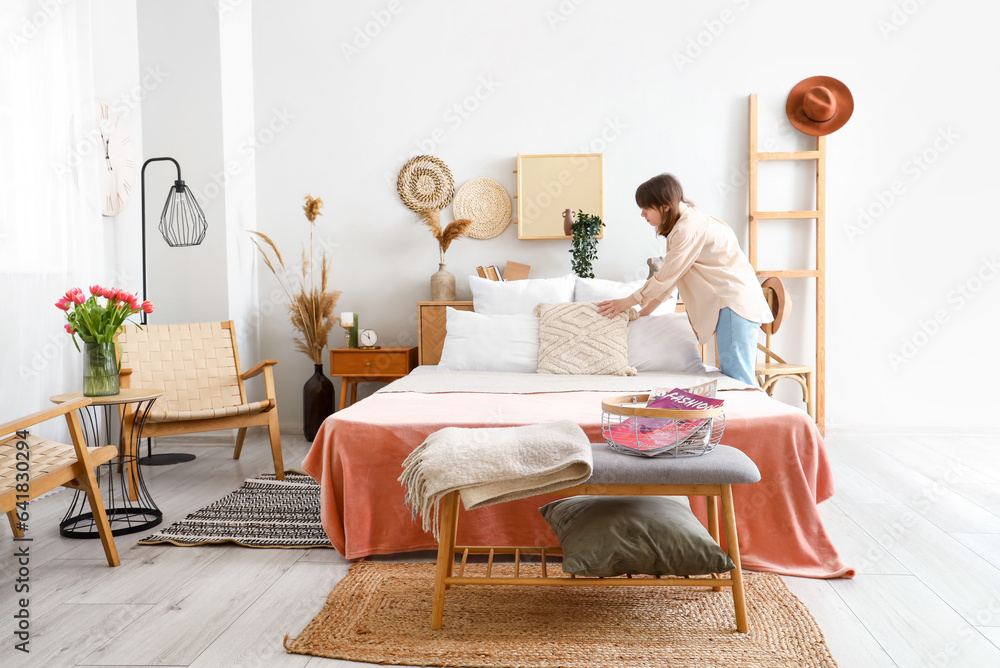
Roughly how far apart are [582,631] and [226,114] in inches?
144

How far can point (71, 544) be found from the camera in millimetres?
2533

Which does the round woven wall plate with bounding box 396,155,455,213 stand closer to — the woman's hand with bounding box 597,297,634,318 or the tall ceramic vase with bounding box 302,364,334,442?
the tall ceramic vase with bounding box 302,364,334,442

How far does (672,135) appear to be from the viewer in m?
4.31

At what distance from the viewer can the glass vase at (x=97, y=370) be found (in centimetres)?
281

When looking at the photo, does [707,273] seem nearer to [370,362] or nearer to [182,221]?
[370,362]

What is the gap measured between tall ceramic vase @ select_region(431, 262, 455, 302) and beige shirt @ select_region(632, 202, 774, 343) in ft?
4.23

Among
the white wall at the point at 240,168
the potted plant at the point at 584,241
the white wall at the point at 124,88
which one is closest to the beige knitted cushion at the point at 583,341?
the potted plant at the point at 584,241

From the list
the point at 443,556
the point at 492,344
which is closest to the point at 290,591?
the point at 443,556

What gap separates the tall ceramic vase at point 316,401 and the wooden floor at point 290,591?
3.74 ft

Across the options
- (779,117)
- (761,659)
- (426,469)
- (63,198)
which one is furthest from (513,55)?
(761,659)

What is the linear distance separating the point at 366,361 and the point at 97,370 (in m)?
1.62

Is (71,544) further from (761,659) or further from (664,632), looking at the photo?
(761,659)

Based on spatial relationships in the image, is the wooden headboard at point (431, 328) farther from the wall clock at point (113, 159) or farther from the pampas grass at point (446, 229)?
the wall clock at point (113, 159)

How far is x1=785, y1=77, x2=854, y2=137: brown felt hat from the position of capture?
13.5 feet
